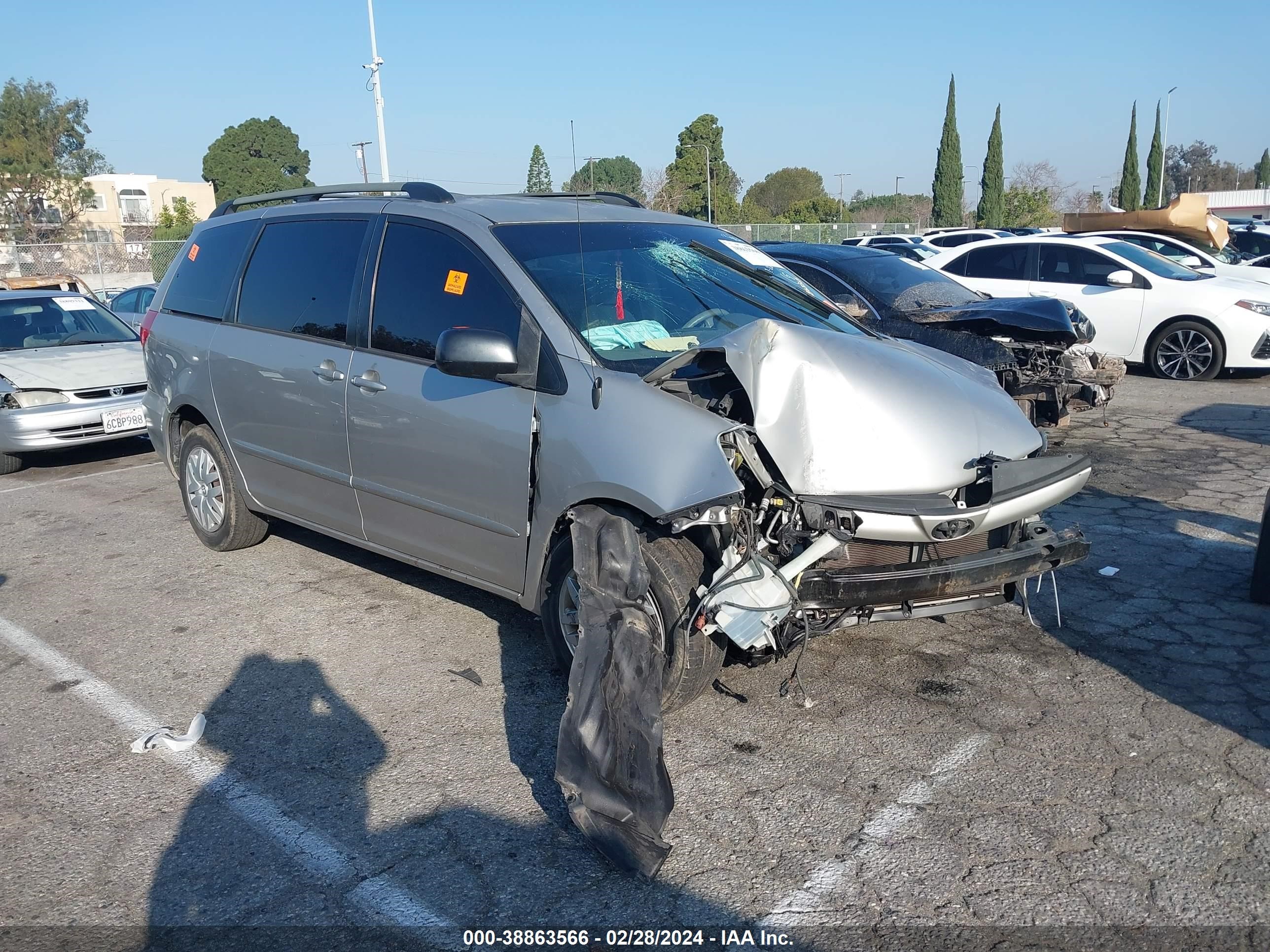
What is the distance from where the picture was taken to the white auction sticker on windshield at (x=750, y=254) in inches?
208

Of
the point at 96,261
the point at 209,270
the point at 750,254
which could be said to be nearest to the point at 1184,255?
the point at 750,254

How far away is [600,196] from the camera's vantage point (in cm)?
578

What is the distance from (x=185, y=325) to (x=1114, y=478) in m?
6.37

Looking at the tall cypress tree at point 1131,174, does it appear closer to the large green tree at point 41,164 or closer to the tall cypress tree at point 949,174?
the tall cypress tree at point 949,174

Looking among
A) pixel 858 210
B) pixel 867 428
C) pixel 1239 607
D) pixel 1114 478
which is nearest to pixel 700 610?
pixel 867 428

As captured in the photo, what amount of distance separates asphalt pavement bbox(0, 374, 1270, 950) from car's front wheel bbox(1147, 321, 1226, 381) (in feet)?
22.5

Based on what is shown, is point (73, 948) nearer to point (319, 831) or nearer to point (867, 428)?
point (319, 831)

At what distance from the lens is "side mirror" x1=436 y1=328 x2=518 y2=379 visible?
12.8ft

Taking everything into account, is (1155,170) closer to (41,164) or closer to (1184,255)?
(1184,255)

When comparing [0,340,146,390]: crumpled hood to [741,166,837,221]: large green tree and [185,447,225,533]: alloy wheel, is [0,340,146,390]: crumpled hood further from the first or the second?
[741,166,837,221]: large green tree

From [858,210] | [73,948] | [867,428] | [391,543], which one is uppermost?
[858,210]

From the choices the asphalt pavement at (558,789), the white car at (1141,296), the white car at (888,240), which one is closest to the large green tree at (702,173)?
the white car at (888,240)

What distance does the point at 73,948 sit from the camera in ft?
9.16

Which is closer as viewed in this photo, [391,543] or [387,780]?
[387,780]
